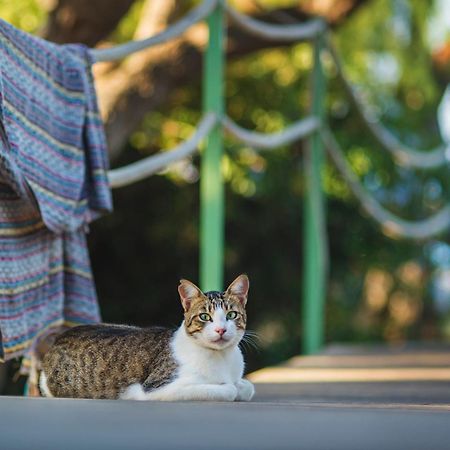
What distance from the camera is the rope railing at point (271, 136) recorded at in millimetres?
4336

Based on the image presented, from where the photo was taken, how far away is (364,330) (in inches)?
442

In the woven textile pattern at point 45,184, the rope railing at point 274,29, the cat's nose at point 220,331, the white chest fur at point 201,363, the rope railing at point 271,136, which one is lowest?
the white chest fur at point 201,363

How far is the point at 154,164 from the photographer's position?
12.2ft

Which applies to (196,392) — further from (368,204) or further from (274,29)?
(368,204)

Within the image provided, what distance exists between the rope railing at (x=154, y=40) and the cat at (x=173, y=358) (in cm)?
99

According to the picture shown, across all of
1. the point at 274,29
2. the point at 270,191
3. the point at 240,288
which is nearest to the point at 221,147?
the point at 274,29

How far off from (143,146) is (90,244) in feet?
2.68

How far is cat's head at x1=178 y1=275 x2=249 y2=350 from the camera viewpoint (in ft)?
8.08

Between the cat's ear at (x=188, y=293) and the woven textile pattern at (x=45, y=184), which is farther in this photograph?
the woven textile pattern at (x=45, y=184)

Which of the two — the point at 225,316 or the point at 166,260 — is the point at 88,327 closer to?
the point at 225,316

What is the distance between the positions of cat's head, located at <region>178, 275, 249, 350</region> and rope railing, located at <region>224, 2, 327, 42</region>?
209cm

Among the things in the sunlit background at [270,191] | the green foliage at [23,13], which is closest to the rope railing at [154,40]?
the green foliage at [23,13]

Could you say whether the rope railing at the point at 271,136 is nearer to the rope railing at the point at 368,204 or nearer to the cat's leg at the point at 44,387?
the rope railing at the point at 368,204

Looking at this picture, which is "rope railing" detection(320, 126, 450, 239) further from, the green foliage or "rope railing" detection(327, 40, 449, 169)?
the green foliage
